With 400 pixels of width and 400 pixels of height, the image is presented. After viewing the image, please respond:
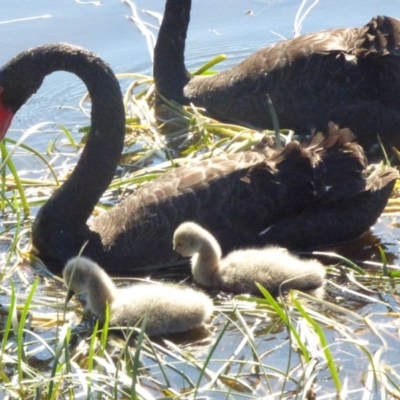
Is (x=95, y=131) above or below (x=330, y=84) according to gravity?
above

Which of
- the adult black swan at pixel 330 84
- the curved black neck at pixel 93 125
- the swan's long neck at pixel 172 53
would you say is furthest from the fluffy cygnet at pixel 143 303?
the swan's long neck at pixel 172 53

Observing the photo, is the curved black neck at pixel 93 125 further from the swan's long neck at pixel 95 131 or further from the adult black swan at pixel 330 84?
the adult black swan at pixel 330 84

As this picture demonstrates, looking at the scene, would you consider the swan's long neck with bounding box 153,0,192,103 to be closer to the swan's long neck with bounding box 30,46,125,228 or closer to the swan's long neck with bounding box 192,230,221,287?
the swan's long neck with bounding box 30,46,125,228

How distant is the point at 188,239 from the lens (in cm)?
553

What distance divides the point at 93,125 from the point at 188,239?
42.3 inches

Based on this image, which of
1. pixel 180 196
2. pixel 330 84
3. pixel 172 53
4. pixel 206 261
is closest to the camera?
pixel 206 261

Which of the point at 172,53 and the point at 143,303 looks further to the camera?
the point at 172,53

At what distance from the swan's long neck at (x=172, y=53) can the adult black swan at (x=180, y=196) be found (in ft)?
7.81

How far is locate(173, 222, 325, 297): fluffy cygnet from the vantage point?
5.36m

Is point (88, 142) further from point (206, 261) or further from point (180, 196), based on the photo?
point (206, 261)

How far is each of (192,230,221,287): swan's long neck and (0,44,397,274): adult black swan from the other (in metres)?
0.40

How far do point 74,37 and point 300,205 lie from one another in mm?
3748

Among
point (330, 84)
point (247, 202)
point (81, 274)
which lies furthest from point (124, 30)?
point (81, 274)

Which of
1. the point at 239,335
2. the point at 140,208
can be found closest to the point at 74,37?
the point at 140,208
